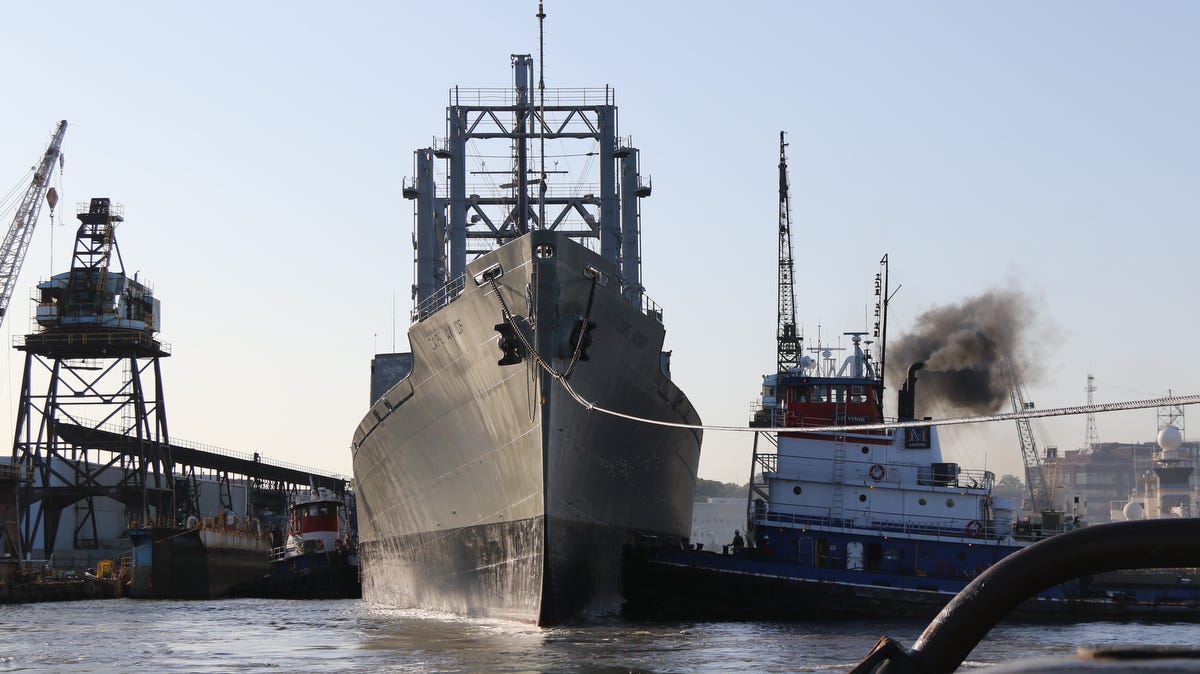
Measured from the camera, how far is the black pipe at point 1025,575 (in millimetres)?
2449

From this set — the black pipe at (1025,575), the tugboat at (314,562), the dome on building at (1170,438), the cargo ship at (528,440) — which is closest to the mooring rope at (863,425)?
the cargo ship at (528,440)

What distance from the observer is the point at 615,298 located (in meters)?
29.6

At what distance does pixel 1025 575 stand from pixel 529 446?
2476 centimetres

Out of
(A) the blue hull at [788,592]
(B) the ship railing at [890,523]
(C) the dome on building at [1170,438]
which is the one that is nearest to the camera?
(A) the blue hull at [788,592]

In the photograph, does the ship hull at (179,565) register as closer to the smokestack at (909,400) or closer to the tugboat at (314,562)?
the tugboat at (314,562)

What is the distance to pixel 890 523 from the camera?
1460 inches

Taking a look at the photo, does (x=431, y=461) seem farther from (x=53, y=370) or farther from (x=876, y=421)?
(x=53, y=370)

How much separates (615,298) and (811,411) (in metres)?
11.9

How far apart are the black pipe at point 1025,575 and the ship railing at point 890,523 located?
3459 centimetres

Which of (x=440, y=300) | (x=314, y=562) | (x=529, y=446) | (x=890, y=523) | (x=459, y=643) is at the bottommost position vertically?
(x=314, y=562)

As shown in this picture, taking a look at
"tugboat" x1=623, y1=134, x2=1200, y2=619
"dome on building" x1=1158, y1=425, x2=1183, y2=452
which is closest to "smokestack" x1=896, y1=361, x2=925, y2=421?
"tugboat" x1=623, y1=134, x2=1200, y2=619

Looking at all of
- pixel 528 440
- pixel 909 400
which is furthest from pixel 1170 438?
pixel 528 440

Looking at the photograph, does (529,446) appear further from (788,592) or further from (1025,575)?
(1025,575)

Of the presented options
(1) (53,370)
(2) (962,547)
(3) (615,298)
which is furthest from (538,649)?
(1) (53,370)
